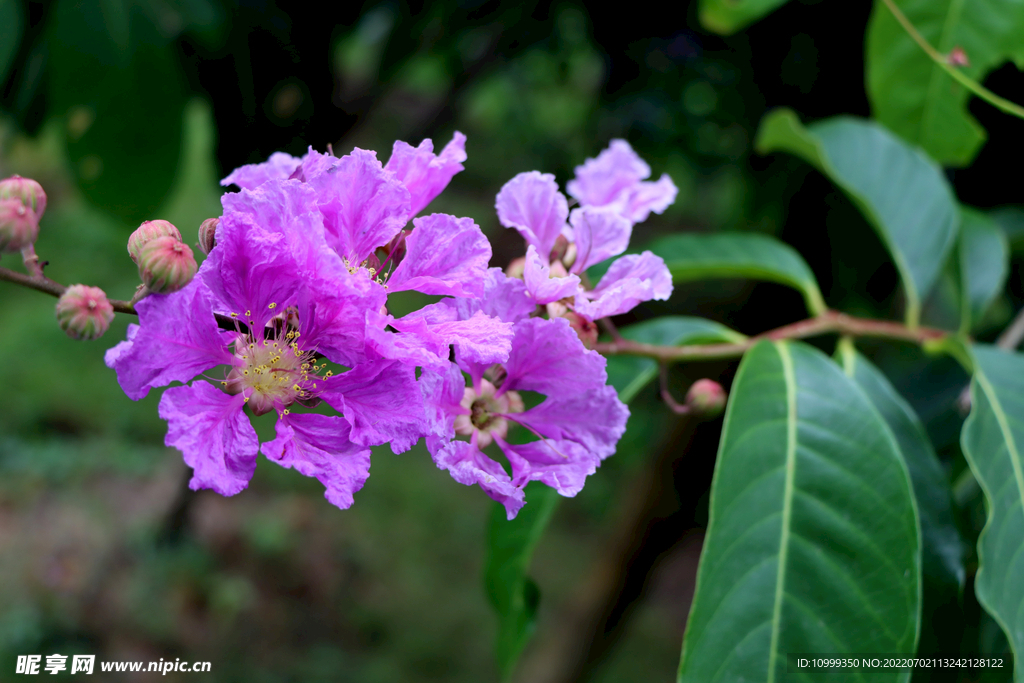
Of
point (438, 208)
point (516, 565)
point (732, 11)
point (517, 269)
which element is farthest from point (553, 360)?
point (438, 208)

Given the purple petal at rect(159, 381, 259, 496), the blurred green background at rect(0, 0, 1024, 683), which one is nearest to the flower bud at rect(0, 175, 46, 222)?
the purple petal at rect(159, 381, 259, 496)

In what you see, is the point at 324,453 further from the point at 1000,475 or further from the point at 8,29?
the point at 8,29

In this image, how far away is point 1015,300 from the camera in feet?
8.52

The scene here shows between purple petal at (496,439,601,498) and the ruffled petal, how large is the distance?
0.53 meters

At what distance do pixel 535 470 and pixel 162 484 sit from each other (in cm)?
522

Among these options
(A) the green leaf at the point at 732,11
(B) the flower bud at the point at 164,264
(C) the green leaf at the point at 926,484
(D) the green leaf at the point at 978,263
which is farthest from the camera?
(D) the green leaf at the point at 978,263

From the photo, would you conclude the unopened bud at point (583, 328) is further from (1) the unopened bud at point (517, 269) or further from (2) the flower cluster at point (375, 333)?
(1) the unopened bud at point (517, 269)

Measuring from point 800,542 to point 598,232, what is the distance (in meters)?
0.65

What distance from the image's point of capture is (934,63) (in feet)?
5.83

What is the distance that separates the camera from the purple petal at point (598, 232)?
1.19 metres

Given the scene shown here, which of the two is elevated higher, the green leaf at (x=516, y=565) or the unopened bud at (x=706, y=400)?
the unopened bud at (x=706, y=400)

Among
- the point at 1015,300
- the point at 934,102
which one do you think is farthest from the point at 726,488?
the point at 1015,300

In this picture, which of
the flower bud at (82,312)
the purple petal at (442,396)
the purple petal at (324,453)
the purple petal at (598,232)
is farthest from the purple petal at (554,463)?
the flower bud at (82,312)

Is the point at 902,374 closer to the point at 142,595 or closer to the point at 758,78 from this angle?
the point at 758,78
